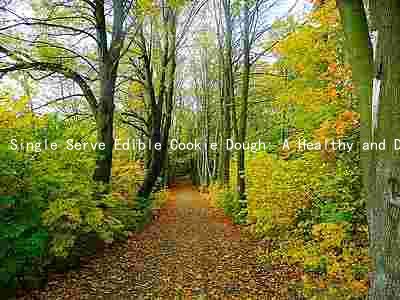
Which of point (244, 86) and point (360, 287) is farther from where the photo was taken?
point (244, 86)

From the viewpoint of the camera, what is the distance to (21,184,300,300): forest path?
5668 millimetres

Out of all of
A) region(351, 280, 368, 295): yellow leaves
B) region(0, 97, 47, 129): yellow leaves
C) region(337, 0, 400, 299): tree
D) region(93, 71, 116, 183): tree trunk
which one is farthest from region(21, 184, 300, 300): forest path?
region(0, 97, 47, 129): yellow leaves

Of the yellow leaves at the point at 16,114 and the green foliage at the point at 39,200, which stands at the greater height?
the yellow leaves at the point at 16,114

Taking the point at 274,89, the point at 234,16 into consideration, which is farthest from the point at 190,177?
the point at 234,16

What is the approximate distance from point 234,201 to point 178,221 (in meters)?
2.41

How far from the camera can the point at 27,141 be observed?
6.20 metres

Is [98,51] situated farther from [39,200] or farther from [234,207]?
[234,207]

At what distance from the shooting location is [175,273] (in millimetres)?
6785

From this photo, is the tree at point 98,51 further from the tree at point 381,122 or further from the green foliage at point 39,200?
the tree at point 381,122

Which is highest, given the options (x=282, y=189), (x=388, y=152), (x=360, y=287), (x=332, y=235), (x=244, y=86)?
(x=244, y=86)

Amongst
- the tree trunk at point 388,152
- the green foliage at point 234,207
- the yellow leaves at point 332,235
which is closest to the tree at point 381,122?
the tree trunk at point 388,152

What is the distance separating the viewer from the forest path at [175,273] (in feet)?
18.6

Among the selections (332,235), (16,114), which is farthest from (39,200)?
(332,235)

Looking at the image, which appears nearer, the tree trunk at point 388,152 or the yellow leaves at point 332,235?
the tree trunk at point 388,152
